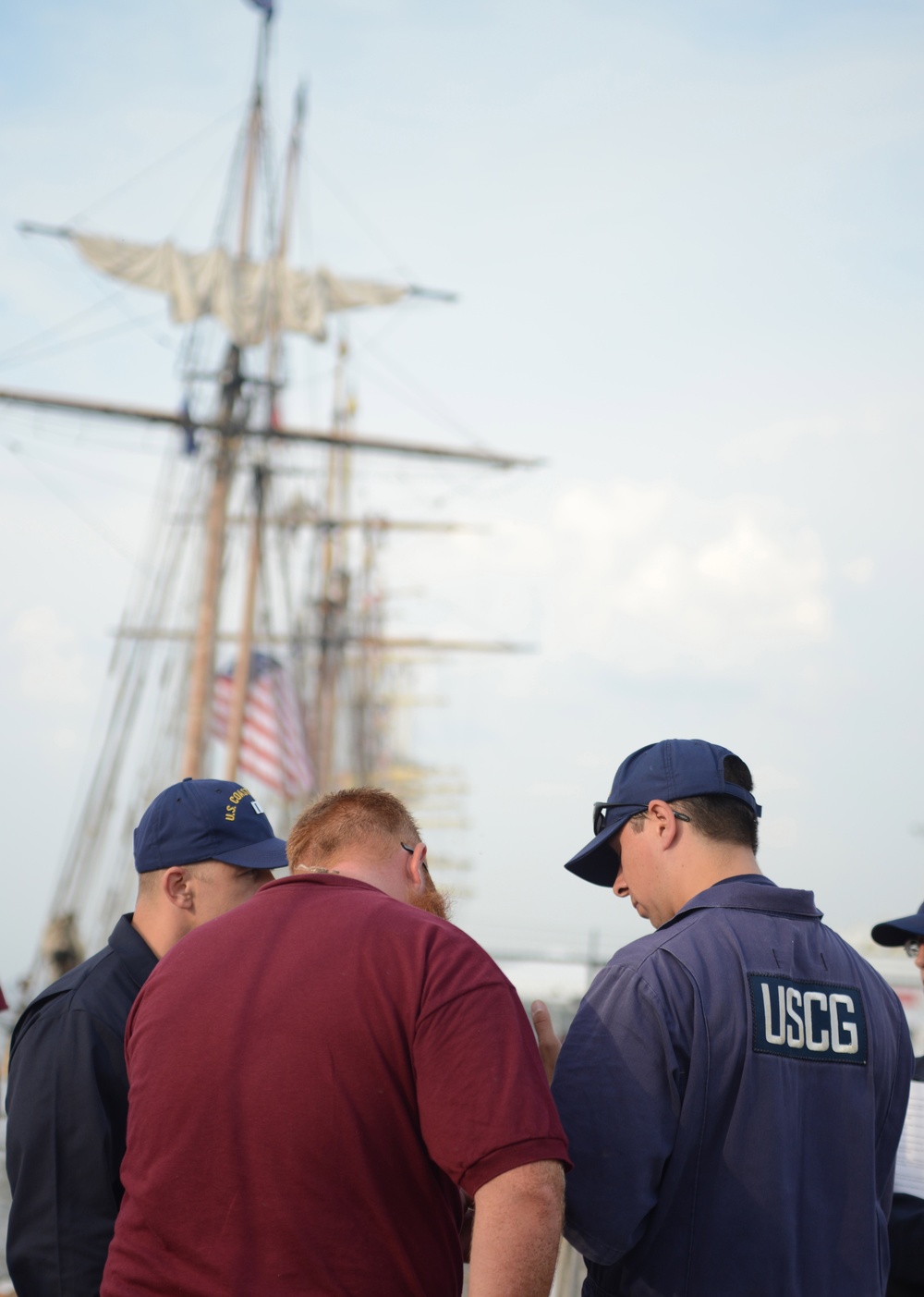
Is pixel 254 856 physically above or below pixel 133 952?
above

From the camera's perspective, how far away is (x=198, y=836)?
337 centimetres

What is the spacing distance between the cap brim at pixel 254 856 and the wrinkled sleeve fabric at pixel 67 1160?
21.3 inches

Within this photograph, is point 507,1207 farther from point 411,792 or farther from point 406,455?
point 411,792

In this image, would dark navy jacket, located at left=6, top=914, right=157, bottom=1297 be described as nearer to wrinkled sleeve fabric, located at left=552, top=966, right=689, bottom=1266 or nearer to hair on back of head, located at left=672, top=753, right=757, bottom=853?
wrinkled sleeve fabric, located at left=552, top=966, right=689, bottom=1266

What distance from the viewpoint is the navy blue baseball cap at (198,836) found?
3371mm

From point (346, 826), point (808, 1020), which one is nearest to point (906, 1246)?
point (808, 1020)

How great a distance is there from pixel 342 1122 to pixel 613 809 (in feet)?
3.79

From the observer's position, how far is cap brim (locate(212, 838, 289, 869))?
3355 mm

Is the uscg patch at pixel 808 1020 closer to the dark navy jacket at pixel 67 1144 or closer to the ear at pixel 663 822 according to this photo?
the ear at pixel 663 822

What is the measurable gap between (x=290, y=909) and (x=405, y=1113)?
0.41m

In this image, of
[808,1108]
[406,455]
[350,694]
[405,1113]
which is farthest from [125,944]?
[350,694]

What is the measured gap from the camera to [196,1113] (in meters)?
2.19

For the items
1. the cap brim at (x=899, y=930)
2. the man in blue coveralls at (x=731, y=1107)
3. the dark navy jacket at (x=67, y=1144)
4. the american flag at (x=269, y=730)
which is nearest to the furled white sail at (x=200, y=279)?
the american flag at (x=269, y=730)

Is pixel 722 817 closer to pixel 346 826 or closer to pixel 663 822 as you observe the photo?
pixel 663 822
